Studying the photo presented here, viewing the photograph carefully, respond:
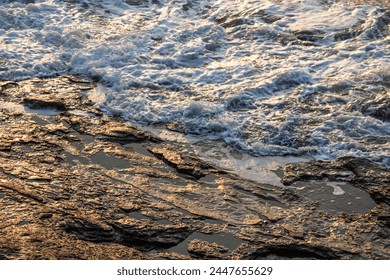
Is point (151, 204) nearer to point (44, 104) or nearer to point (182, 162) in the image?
point (182, 162)

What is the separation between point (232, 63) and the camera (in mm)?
6551

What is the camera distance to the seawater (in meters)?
5.42

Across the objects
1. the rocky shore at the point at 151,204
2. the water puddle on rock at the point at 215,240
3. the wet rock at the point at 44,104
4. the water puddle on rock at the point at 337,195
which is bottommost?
the water puddle on rock at the point at 215,240

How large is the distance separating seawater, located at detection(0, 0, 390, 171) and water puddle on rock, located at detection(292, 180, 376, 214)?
414 mm

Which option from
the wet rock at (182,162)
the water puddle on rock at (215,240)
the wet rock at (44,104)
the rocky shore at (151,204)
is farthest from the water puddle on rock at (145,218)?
the wet rock at (44,104)

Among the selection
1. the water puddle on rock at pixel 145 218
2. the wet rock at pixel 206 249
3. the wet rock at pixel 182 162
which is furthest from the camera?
the wet rock at pixel 182 162

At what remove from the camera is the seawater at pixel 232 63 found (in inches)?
213

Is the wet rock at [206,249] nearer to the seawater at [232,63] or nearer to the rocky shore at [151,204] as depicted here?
the rocky shore at [151,204]

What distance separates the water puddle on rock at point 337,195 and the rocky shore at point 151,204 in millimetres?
22

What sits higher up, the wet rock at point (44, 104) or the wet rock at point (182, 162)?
the wet rock at point (44, 104)

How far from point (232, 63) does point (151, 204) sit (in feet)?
8.23

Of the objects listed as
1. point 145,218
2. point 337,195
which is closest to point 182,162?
point 145,218

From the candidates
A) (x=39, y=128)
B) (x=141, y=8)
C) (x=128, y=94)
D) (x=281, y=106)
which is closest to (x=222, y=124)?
(x=281, y=106)

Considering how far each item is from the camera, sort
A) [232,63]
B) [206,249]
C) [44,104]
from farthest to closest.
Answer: [232,63] < [44,104] < [206,249]
